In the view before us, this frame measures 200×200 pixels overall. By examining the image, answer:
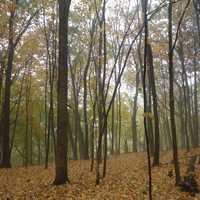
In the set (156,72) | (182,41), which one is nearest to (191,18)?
(182,41)

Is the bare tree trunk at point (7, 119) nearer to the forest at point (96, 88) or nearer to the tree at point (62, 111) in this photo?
the forest at point (96, 88)

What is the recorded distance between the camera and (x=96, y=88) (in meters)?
14.3

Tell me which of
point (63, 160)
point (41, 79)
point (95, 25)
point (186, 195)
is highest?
point (95, 25)

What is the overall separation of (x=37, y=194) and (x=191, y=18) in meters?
17.2

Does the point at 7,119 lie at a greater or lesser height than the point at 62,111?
greater

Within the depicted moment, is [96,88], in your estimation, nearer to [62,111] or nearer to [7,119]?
[62,111]

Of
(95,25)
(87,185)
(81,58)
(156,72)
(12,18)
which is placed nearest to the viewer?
(87,185)

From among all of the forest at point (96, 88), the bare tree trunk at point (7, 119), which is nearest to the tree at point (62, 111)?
the forest at point (96, 88)

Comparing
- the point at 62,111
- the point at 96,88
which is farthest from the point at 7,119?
the point at 62,111

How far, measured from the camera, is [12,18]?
61.0ft

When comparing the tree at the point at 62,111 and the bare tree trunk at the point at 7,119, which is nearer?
the tree at the point at 62,111

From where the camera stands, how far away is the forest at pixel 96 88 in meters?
9.35

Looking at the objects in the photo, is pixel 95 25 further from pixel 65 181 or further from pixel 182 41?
pixel 65 181

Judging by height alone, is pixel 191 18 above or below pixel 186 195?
above
